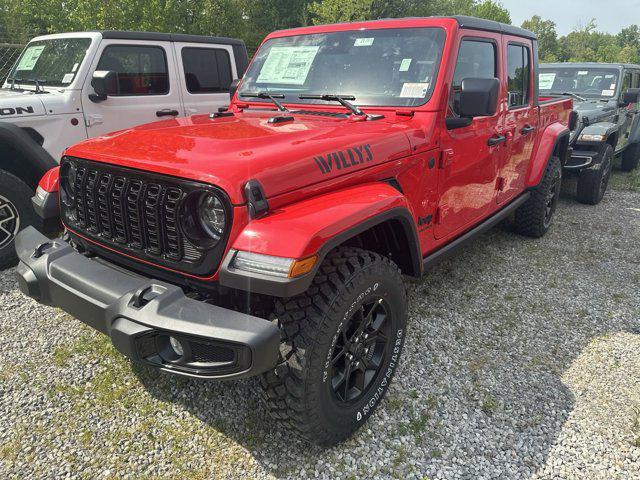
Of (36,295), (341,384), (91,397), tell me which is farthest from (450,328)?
(36,295)

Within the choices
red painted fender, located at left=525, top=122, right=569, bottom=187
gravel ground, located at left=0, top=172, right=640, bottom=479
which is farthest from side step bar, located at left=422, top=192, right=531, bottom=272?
gravel ground, located at left=0, top=172, right=640, bottom=479

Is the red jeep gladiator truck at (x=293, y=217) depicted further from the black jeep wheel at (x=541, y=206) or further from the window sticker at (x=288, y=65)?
the black jeep wheel at (x=541, y=206)

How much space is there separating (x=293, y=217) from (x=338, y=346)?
2.28ft

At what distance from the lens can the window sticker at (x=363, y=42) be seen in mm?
3037

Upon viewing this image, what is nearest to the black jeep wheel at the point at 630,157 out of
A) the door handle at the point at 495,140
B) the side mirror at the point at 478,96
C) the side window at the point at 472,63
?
the door handle at the point at 495,140

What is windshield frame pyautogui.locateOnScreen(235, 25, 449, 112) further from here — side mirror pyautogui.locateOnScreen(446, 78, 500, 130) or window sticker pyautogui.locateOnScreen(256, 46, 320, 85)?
side mirror pyautogui.locateOnScreen(446, 78, 500, 130)

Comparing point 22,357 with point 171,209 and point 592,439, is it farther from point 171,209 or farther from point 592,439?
point 592,439

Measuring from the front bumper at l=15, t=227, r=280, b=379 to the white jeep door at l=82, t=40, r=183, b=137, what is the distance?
3.29 m

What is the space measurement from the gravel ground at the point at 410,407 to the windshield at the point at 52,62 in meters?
2.37

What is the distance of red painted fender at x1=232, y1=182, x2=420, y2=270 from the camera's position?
176 centimetres

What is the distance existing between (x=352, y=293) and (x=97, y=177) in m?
1.30

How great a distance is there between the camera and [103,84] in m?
4.62

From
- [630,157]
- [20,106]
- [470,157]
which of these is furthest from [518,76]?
[630,157]

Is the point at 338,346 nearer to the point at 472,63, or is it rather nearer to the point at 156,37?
the point at 472,63
